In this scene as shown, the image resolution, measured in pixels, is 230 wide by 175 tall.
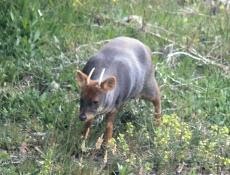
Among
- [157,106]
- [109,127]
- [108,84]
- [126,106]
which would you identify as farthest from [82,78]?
[157,106]

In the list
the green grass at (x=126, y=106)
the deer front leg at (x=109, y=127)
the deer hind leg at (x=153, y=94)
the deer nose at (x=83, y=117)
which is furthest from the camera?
the deer hind leg at (x=153, y=94)

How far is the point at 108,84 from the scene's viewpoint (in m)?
6.75

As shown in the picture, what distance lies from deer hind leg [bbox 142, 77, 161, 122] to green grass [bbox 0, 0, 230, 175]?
9cm

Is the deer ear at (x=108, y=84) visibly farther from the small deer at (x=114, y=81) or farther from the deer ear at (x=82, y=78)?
the deer ear at (x=82, y=78)

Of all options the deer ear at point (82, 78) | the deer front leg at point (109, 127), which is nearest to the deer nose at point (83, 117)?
the deer ear at point (82, 78)

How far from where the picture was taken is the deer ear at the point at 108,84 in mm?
6717

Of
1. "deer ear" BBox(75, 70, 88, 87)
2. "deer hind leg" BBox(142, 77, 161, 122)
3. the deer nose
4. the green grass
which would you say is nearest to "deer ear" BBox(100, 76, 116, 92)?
"deer ear" BBox(75, 70, 88, 87)

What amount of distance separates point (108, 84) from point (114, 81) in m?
0.06

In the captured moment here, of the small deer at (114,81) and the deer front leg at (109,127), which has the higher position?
the small deer at (114,81)

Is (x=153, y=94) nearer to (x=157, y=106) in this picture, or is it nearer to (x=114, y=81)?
(x=157, y=106)

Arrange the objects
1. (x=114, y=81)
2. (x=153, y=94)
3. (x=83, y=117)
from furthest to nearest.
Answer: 1. (x=153, y=94)
2. (x=114, y=81)
3. (x=83, y=117)

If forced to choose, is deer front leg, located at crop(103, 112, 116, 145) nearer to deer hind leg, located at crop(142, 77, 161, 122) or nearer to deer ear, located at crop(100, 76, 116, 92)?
deer ear, located at crop(100, 76, 116, 92)

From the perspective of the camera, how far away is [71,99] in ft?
25.8

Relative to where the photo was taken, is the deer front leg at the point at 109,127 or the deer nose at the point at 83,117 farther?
the deer front leg at the point at 109,127
